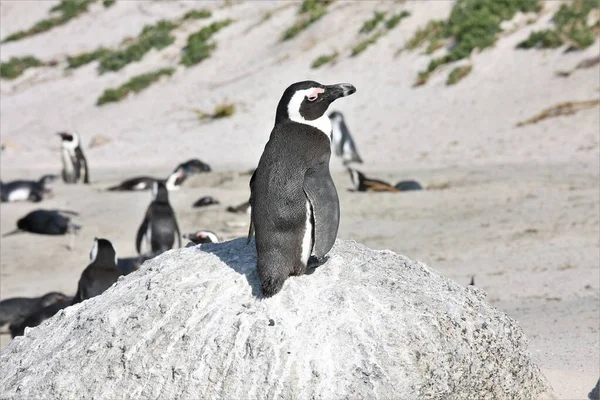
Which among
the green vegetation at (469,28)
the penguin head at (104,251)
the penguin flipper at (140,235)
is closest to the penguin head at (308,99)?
the penguin head at (104,251)

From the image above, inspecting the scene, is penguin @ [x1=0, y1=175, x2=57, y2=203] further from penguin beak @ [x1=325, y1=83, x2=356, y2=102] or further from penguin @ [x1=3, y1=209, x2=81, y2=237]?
penguin beak @ [x1=325, y1=83, x2=356, y2=102]

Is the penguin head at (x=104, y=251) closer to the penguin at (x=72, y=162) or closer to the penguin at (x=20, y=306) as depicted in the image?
the penguin at (x=20, y=306)

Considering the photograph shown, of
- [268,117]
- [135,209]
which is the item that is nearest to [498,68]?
[268,117]

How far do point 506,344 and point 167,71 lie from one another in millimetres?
20260

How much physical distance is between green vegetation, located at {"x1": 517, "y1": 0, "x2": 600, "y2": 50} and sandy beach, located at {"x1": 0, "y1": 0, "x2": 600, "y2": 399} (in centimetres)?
25

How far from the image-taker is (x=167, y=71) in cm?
2353

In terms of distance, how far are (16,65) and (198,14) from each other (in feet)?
16.7

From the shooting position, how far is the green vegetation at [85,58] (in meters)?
26.1

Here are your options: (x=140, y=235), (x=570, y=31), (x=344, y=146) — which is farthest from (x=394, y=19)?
(x=140, y=235)

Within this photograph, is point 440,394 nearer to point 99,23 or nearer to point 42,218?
point 42,218

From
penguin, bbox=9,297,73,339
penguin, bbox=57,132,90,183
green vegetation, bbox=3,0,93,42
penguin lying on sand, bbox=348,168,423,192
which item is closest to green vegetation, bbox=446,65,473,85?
penguin lying on sand, bbox=348,168,423,192

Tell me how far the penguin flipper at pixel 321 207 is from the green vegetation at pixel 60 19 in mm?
27804

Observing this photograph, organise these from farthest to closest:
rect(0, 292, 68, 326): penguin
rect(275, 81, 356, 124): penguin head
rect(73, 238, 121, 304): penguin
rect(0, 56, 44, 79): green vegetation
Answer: rect(0, 56, 44, 79): green vegetation, rect(0, 292, 68, 326): penguin, rect(73, 238, 121, 304): penguin, rect(275, 81, 356, 124): penguin head

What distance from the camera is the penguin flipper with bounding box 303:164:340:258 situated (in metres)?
3.78
